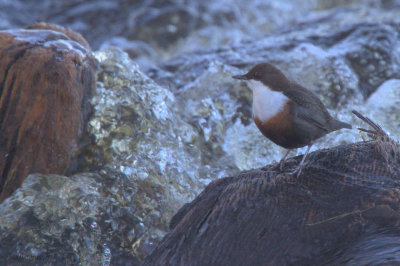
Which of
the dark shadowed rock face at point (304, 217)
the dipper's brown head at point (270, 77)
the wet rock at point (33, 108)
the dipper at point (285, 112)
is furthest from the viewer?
the wet rock at point (33, 108)

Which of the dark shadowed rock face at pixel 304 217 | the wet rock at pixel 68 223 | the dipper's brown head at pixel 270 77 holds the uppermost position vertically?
the dipper's brown head at pixel 270 77

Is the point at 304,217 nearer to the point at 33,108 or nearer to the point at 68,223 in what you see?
the point at 68,223

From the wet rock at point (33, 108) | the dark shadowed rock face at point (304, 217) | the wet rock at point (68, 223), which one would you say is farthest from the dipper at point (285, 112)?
the wet rock at point (33, 108)

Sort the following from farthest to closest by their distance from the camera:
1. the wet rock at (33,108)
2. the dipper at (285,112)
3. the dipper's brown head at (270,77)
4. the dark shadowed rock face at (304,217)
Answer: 1. the wet rock at (33,108)
2. the dipper's brown head at (270,77)
3. the dipper at (285,112)
4. the dark shadowed rock face at (304,217)

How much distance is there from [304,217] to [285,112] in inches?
33.1

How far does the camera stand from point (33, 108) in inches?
142

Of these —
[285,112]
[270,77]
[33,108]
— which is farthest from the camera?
[33,108]

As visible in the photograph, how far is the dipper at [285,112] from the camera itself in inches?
121

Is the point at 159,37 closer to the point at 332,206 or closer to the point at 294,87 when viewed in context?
the point at 294,87

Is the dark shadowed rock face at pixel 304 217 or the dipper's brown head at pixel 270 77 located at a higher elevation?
the dipper's brown head at pixel 270 77

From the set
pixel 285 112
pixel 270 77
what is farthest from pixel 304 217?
pixel 270 77

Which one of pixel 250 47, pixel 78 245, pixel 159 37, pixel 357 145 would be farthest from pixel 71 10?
pixel 357 145

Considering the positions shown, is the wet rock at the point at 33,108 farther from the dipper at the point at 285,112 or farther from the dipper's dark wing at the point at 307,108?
the dipper's dark wing at the point at 307,108

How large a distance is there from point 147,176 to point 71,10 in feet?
20.5
